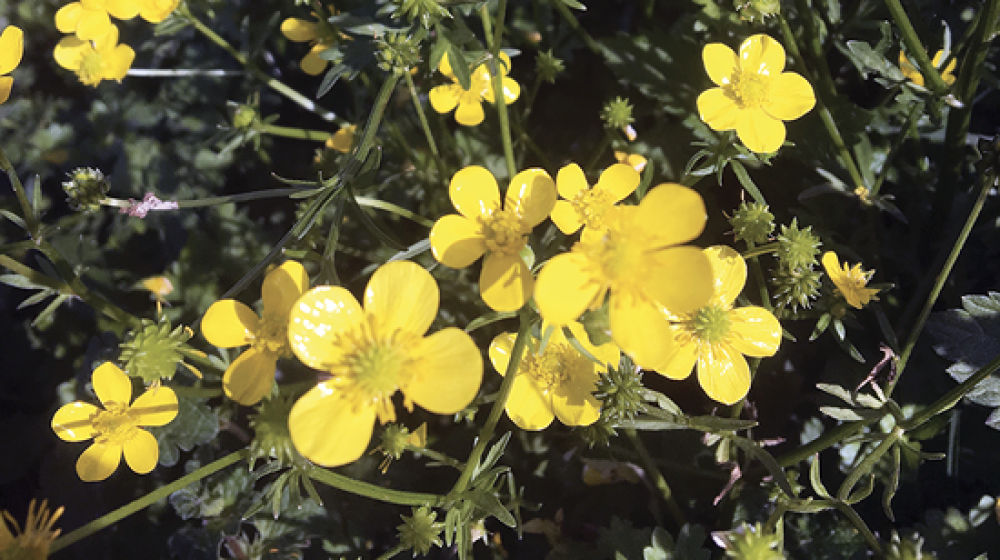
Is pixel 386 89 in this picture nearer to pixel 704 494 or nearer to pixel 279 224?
pixel 279 224

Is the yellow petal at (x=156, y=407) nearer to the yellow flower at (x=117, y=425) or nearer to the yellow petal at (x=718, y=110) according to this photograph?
the yellow flower at (x=117, y=425)

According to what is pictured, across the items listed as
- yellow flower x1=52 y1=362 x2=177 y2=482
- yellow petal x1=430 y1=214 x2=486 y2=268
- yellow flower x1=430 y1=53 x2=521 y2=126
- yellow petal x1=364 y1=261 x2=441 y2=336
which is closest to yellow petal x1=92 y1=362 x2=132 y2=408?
yellow flower x1=52 y1=362 x2=177 y2=482

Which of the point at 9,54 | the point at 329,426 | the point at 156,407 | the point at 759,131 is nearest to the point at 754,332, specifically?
the point at 759,131

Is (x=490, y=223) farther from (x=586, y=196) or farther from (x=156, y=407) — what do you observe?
(x=156, y=407)

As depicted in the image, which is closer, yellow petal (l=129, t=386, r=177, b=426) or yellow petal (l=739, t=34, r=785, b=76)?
yellow petal (l=129, t=386, r=177, b=426)

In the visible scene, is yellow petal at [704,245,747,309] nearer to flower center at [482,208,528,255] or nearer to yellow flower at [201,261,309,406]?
flower center at [482,208,528,255]

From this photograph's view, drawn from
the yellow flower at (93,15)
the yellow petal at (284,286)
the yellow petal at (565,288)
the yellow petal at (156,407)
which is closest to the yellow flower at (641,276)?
the yellow petal at (565,288)

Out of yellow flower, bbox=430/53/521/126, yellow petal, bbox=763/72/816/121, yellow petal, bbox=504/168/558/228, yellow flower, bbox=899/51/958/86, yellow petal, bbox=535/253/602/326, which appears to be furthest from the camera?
yellow flower, bbox=430/53/521/126
